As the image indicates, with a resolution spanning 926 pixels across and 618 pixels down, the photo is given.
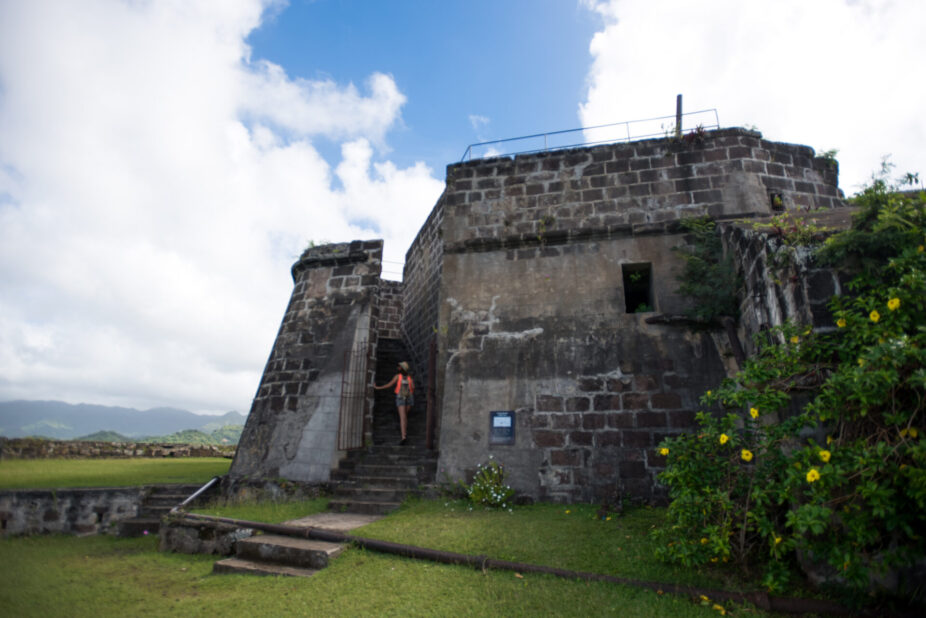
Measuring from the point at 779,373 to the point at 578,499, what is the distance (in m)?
3.58

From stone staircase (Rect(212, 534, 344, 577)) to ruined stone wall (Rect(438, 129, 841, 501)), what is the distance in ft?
8.28

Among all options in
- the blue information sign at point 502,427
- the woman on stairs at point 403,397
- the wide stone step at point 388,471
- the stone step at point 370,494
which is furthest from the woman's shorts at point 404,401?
the blue information sign at point 502,427

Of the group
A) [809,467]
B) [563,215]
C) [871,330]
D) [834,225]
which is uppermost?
[563,215]

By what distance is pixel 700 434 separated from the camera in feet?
12.9

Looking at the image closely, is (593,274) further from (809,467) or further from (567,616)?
(567,616)

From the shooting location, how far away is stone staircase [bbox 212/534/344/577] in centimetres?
472

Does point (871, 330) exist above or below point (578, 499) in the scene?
above

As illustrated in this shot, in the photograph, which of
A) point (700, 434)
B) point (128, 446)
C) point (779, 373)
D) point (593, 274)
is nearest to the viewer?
point (779, 373)

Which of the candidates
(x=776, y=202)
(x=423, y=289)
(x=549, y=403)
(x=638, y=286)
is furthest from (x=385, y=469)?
(x=776, y=202)

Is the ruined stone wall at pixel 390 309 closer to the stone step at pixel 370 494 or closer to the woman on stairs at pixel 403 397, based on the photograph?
the woman on stairs at pixel 403 397

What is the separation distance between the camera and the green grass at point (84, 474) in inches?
316

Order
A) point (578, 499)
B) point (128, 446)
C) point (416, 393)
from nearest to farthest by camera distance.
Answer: point (578, 499), point (416, 393), point (128, 446)

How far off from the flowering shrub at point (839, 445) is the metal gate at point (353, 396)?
232 inches

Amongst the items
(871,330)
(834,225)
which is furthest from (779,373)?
(834,225)
